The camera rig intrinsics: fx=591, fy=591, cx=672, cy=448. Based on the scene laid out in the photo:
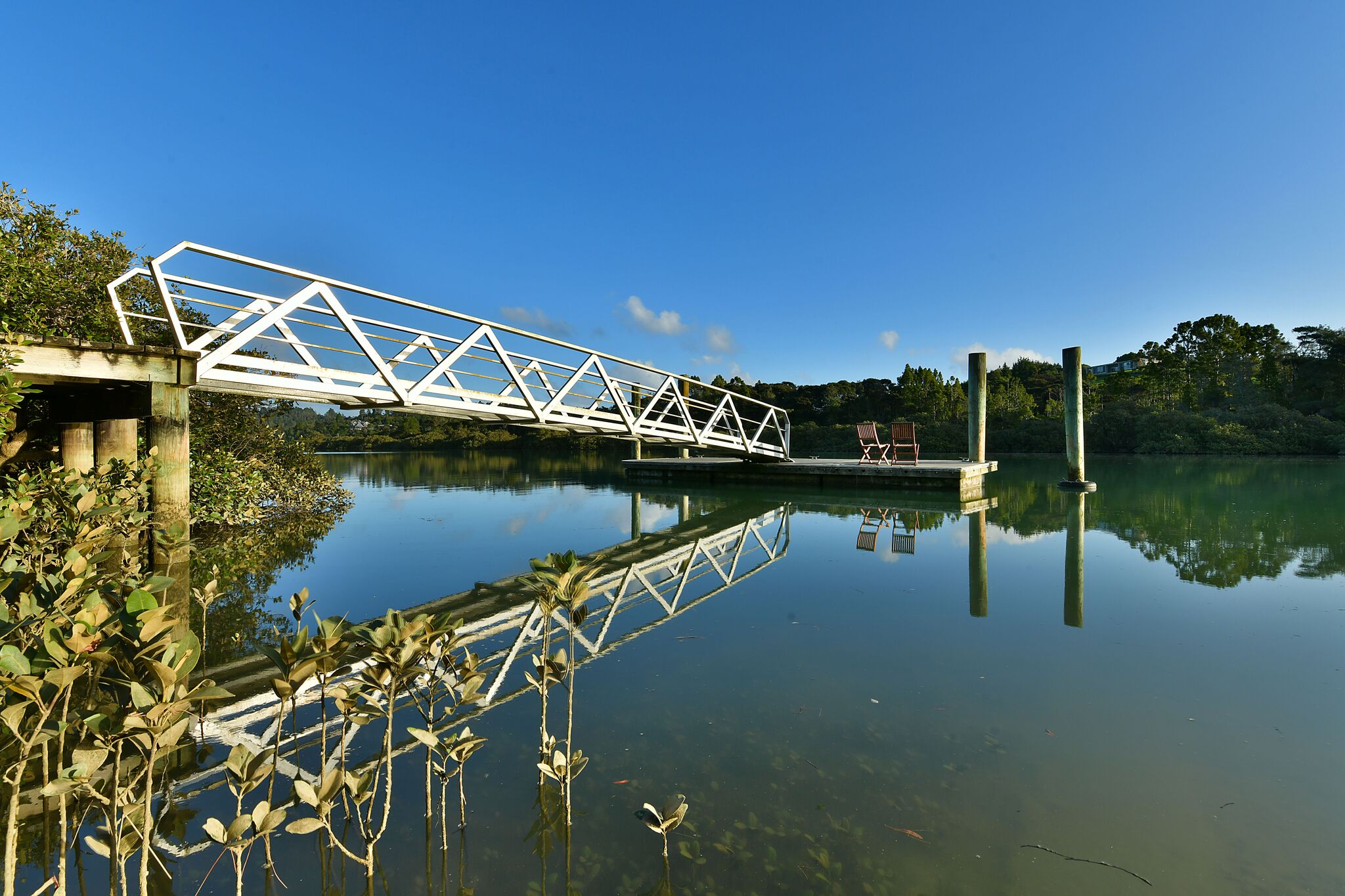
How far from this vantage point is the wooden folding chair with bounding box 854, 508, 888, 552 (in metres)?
7.37

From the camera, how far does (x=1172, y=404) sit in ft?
112

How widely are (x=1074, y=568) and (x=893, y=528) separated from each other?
287cm

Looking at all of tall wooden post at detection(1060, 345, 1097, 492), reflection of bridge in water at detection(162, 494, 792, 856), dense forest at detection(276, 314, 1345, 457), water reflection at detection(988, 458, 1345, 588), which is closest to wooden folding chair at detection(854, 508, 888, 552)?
reflection of bridge in water at detection(162, 494, 792, 856)

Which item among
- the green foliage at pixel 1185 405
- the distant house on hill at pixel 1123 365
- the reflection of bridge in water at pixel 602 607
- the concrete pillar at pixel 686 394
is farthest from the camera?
the distant house on hill at pixel 1123 365

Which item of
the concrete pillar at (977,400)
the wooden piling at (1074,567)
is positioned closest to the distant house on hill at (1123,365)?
the concrete pillar at (977,400)

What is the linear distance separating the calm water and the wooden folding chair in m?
0.35

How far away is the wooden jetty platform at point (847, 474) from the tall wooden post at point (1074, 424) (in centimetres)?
182

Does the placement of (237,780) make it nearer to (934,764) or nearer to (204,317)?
(934,764)

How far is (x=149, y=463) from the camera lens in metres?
4.41

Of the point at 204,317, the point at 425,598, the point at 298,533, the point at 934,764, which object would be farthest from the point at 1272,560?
the point at 204,317

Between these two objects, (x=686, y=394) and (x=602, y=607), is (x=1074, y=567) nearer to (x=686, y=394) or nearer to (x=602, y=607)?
(x=602, y=607)

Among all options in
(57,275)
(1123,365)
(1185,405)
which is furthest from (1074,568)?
(1123,365)

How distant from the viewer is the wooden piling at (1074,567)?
4441mm

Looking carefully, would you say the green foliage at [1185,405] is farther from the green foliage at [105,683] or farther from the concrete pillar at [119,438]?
the green foliage at [105,683]
